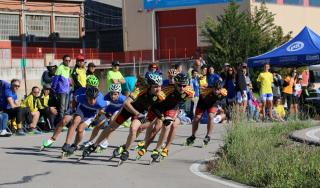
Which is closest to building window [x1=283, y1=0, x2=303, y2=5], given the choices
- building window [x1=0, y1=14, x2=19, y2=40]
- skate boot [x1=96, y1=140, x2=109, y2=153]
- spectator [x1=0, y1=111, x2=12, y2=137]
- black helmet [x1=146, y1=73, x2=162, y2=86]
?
building window [x1=0, y1=14, x2=19, y2=40]

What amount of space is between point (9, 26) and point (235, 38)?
2414 centimetres

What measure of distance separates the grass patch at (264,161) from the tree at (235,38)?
4050cm

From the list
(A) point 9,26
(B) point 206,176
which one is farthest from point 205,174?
(A) point 9,26

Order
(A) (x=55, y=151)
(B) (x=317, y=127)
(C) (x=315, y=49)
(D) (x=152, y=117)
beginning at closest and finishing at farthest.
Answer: (D) (x=152, y=117) → (A) (x=55, y=151) → (B) (x=317, y=127) → (C) (x=315, y=49)

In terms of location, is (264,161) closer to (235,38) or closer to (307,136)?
(307,136)

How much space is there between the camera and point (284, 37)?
57.8 meters

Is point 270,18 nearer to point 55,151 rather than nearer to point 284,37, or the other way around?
point 284,37

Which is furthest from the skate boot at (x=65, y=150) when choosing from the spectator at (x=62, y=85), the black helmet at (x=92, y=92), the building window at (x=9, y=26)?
the building window at (x=9, y=26)

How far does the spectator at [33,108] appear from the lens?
20219 millimetres

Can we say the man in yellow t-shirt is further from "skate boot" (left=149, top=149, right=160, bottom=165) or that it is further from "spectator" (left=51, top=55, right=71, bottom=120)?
"skate boot" (left=149, top=149, right=160, bottom=165)

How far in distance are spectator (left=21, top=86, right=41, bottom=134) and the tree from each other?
34306 mm

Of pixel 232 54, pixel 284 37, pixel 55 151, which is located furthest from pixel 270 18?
pixel 55 151

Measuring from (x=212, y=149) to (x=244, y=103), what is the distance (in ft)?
22.3

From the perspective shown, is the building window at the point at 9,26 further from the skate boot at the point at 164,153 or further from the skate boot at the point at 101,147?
the skate boot at the point at 164,153
